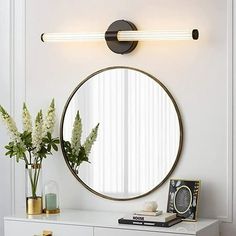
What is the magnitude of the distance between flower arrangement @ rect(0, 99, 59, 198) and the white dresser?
22cm

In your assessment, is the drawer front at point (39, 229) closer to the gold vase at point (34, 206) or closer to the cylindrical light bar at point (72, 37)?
the gold vase at point (34, 206)

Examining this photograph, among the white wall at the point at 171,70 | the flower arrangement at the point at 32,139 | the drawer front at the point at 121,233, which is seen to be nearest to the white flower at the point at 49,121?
the flower arrangement at the point at 32,139

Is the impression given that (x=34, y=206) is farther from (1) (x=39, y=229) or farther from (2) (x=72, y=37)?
(2) (x=72, y=37)

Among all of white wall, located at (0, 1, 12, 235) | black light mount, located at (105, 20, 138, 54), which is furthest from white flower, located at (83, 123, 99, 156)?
white wall, located at (0, 1, 12, 235)

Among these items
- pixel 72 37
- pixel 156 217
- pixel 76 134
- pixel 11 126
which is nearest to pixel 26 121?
pixel 11 126

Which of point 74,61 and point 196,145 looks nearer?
point 196,145

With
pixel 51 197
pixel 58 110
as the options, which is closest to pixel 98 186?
pixel 51 197

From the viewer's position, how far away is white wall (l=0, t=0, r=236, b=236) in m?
3.32

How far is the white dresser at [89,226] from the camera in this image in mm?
3098

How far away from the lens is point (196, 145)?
3.38 metres

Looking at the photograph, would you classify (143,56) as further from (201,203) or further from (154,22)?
(201,203)

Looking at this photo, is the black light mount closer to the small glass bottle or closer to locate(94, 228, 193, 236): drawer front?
the small glass bottle

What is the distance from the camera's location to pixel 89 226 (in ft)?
10.6

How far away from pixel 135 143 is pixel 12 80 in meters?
0.90
